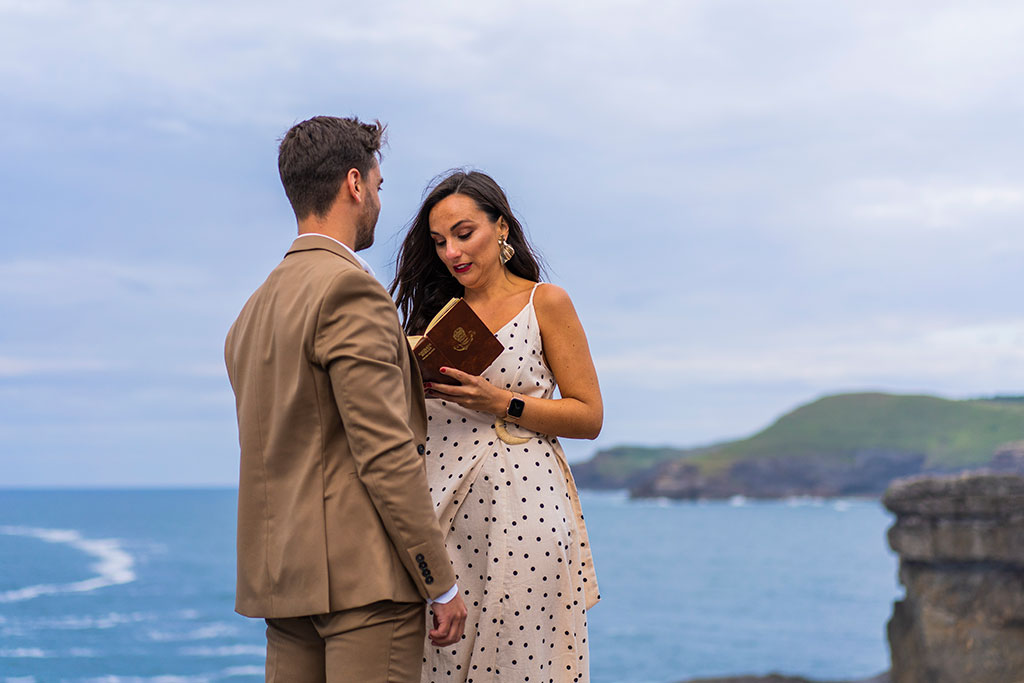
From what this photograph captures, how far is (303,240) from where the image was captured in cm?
277

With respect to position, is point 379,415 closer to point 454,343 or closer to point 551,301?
point 454,343

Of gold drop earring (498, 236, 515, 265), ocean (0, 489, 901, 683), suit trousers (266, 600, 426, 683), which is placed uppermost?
gold drop earring (498, 236, 515, 265)

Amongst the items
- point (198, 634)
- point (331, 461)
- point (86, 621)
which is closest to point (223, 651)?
point (198, 634)

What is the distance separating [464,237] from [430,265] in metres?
0.28

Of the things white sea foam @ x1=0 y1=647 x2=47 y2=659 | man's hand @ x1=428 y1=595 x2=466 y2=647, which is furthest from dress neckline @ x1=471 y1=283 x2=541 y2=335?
white sea foam @ x1=0 y1=647 x2=47 y2=659

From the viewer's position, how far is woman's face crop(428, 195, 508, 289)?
3.50 m

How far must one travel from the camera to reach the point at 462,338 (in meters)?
3.22

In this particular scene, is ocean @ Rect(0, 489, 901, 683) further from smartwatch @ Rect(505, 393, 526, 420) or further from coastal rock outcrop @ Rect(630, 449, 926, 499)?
smartwatch @ Rect(505, 393, 526, 420)

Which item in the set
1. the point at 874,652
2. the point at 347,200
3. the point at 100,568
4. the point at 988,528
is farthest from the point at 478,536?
the point at 100,568

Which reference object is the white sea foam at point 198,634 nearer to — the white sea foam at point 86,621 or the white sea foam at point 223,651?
the white sea foam at point 223,651

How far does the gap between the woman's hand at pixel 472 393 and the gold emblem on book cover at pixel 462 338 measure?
8 centimetres

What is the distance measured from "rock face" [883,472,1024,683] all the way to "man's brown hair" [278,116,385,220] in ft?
30.0

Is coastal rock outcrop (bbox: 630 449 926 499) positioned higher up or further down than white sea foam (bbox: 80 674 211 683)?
higher up

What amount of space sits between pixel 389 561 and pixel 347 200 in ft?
3.25
